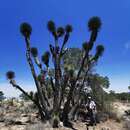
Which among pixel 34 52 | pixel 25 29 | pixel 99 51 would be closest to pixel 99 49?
pixel 99 51

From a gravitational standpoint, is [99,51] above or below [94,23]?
below

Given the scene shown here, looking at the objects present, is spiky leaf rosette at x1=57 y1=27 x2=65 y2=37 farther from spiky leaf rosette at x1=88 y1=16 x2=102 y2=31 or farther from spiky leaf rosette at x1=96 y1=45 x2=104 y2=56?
spiky leaf rosette at x1=88 y1=16 x2=102 y2=31

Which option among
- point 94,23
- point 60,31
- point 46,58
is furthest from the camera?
point 46,58

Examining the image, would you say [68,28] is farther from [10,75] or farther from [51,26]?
[10,75]

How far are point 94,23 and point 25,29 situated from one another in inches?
140

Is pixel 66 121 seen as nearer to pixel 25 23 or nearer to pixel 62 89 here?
pixel 62 89

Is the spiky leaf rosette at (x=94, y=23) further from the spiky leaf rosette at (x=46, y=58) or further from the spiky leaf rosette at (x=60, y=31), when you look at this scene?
the spiky leaf rosette at (x=46, y=58)

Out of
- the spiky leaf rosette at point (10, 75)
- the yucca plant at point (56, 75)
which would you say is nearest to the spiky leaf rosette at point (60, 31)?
the yucca plant at point (56, 75)

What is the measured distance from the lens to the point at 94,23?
46.1ft

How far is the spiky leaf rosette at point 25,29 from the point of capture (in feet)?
49.3

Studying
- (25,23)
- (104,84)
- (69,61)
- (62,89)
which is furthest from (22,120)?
(104,84)

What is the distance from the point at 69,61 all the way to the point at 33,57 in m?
5.55

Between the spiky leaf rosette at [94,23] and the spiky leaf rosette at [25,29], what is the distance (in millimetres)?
3119

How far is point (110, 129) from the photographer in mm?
15578
